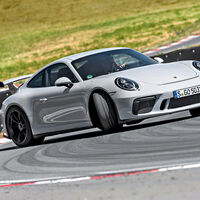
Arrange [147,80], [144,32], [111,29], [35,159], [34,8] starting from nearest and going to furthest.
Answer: [35,159] < [147,80] < [144,32] < [111,29] < [34,8]

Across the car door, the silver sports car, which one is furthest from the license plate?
the car door

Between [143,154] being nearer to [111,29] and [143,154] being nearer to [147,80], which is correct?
[147,80]

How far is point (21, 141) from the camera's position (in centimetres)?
976

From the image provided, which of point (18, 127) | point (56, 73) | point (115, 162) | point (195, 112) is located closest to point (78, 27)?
point (18, 127)

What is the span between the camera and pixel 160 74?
8.51 meters

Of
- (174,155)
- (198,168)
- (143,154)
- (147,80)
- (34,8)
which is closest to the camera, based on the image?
(198,168)

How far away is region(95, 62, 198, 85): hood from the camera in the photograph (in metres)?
8.34

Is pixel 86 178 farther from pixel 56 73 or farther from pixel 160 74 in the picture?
pixel 56 73

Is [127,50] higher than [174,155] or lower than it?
higher

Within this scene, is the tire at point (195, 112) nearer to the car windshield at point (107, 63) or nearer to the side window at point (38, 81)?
the car windshield at point (107, 63)

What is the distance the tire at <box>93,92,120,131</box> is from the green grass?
20710mm

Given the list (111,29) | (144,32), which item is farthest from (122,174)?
(111,29)

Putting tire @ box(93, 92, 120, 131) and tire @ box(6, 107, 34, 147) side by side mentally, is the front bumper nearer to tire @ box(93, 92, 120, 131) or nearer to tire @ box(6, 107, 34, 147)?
tire @ box(93, 92, 120, 131)

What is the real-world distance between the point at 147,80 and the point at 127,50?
1470 mm
